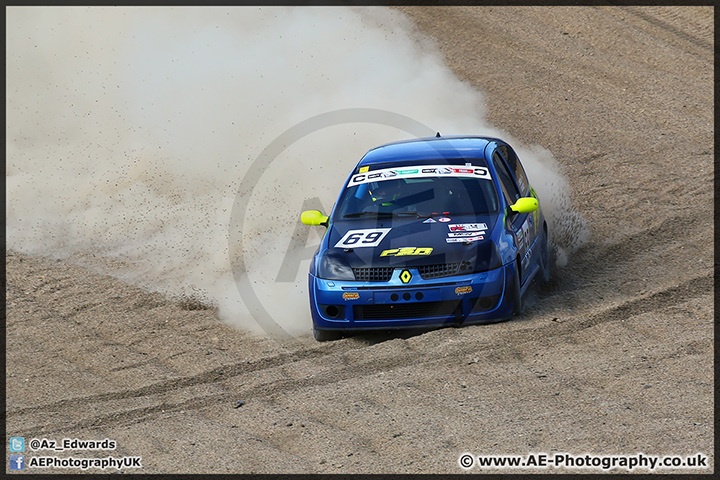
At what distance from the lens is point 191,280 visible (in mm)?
10414

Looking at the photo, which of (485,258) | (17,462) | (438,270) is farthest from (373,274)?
(17,462)

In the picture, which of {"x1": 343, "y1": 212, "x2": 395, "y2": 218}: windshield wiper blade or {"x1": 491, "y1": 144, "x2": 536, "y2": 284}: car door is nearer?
{"x1": 491, "y1": 144, "x2": 536, "y2": 284}: car door

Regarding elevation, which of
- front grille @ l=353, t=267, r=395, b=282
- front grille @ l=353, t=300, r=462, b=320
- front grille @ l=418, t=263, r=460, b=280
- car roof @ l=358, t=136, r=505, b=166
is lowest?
front grille @ l=353, t=300, r=462, b=320

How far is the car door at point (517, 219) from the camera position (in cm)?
817

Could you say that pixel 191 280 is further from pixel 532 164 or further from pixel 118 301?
pixel 532 164

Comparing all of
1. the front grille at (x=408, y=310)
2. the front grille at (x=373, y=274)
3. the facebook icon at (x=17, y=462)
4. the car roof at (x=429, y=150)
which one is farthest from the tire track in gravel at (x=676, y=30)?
the facebook icon at (x=17, y=462)

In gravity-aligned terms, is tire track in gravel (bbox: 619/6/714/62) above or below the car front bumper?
above

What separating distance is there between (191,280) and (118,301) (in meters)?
0.98

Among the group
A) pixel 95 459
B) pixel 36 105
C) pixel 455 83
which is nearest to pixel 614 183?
pixel 455 83

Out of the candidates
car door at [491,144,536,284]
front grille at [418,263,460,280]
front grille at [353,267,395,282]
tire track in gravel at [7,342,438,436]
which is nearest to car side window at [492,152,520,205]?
car door at [491,144,536,284]

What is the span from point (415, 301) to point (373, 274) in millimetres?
443

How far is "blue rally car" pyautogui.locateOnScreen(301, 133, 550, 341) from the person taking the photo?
755 centimetres

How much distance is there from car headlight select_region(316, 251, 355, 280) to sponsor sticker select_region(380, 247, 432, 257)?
34 cm

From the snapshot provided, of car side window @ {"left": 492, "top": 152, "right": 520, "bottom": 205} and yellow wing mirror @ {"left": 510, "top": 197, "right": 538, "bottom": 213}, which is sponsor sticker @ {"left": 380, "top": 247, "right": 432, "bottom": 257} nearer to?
yellow wing mirror @ {"left": 510, "top": 197, "right": 538, "bottom": 213}
